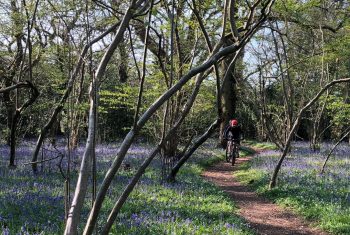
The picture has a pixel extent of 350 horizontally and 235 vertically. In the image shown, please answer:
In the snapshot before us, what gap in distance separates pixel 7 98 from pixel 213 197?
14.4 meters

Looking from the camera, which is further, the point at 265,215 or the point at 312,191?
the point at 312,191

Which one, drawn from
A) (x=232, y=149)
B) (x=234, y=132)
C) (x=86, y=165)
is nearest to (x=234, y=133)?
(x=234, y=132)

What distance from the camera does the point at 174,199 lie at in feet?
28.6

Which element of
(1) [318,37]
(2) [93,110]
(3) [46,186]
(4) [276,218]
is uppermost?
(1) [318,37]

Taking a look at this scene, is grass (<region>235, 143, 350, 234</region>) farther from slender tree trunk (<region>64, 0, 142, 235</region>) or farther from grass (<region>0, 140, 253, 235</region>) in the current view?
slender tree trunk (<region>64, 0, 142, 235</region>)

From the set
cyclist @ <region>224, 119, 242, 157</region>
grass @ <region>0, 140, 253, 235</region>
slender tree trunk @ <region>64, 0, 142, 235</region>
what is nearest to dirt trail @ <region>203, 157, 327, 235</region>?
grass @ <region>0, 140, 253, 235</region>

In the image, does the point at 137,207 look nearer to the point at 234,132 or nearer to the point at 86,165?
the point at 86,165

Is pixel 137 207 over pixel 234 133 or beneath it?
beneath

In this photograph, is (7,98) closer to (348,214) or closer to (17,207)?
(17,207)

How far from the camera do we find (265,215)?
9.06 meters

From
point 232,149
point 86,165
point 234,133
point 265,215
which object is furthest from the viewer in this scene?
point 232,149

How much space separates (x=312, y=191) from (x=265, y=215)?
193cm

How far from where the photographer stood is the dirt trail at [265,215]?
7.89 meters

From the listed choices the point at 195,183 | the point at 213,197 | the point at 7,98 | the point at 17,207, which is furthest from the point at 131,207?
the point at 7,98
